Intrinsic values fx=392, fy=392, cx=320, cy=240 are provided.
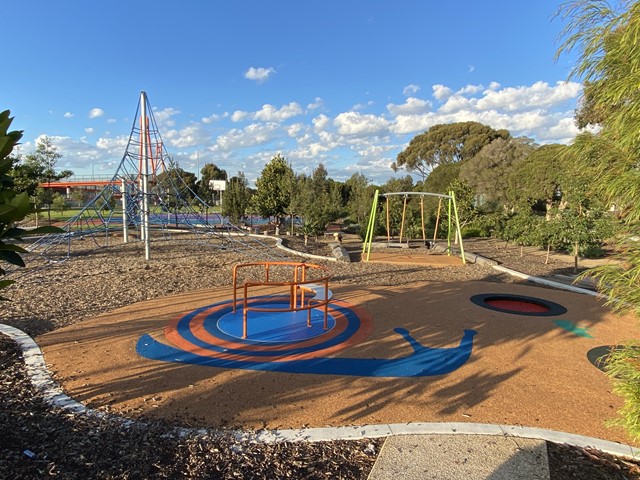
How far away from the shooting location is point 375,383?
4.48 meters

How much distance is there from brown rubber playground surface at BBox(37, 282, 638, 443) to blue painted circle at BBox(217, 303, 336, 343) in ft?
2.94

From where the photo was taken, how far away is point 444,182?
39406 millimetres

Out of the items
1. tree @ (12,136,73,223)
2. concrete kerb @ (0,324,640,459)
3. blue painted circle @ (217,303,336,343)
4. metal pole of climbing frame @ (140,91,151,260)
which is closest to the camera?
concrete kerb @ (0,324,640,459)

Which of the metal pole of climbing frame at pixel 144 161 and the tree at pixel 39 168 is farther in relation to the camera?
the tree at pixel 39 168

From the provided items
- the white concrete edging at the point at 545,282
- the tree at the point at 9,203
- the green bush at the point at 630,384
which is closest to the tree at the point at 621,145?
the green bush at the point at 630,384

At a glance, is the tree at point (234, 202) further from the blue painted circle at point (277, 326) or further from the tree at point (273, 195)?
the blue painted circle at point (277, 326)

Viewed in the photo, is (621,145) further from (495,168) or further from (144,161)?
(495,168)

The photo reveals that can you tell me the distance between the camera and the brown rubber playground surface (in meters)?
3.79

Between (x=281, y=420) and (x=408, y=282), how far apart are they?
281 inches

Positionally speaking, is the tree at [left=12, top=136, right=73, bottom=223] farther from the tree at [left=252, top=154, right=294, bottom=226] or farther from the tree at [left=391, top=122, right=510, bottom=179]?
the tree at [left=391, top=122, right=510, bottom=179]

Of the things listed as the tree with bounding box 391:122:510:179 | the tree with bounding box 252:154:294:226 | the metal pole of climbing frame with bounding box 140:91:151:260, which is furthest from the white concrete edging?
the tree with bounding box 391:122:510:179

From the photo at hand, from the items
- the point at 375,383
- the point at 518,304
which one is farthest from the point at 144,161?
the point at 518,304

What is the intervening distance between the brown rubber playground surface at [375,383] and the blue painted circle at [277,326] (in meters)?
0.90

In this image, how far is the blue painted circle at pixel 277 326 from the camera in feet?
19.8
